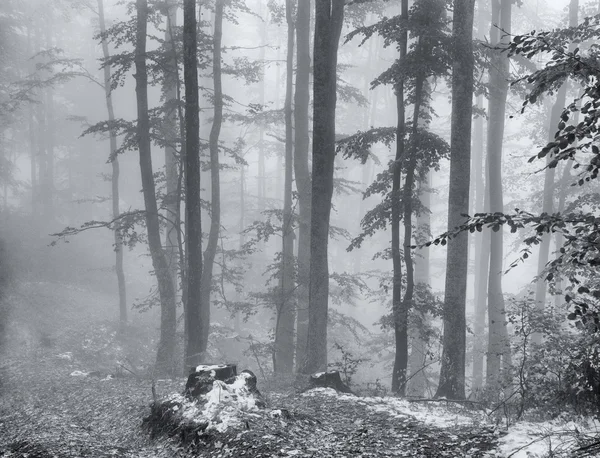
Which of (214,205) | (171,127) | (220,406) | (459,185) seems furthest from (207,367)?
(171,127)

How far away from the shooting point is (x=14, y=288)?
2241cm

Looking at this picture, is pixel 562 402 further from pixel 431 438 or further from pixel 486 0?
pixel 486 0

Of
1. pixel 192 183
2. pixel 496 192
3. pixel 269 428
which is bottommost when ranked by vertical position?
pixel 269 428

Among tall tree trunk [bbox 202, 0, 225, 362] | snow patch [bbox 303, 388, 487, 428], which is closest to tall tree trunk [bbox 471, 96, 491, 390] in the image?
snow patch [bbox 303, 388, 487, 428]

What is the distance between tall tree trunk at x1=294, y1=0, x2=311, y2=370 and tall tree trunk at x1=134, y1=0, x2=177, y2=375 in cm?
394

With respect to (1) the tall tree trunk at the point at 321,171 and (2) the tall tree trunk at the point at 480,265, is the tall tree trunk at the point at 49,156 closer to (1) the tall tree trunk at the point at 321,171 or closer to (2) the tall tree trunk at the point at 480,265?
(2) the tall tree trunk at the point at 480,265

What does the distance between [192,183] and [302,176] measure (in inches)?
168

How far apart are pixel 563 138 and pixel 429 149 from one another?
6.73m

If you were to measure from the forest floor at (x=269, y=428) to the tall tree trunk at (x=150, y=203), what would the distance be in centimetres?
184

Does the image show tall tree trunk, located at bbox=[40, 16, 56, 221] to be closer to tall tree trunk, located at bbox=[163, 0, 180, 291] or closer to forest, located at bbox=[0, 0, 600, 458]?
forest, located at bbox=[0, 0, 600, 458]

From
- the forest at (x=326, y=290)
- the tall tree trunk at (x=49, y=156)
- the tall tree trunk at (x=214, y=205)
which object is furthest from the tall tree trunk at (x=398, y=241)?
the tall tree trunk at (x=49, y=156)

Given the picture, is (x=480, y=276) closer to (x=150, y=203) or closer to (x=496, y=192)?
(x=496, y=192)

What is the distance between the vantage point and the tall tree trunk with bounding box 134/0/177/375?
1480cm

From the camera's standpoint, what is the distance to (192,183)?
11617mm
